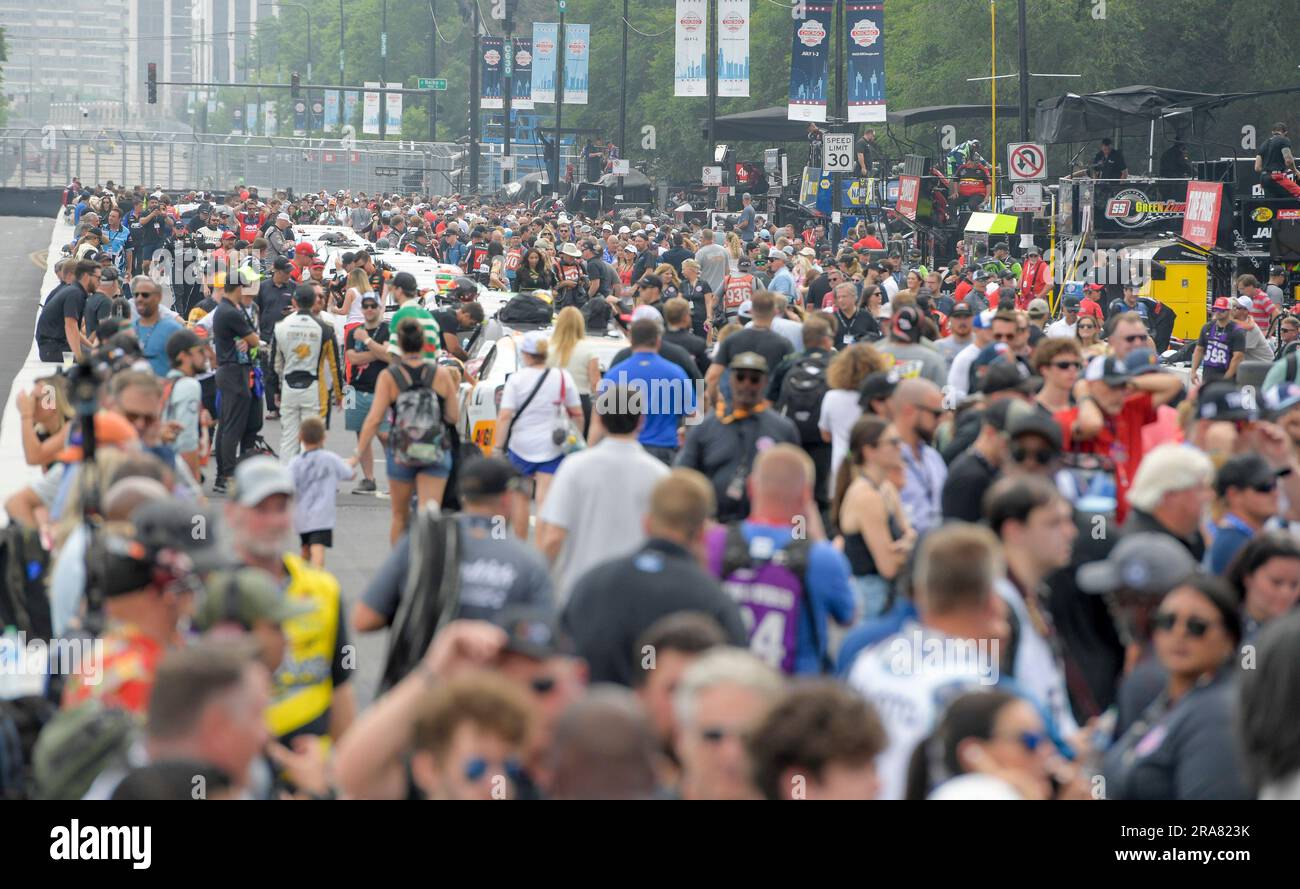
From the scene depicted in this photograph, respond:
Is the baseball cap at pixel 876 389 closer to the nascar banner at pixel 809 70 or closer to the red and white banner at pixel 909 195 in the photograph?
the red and white banner at pixel 909 195

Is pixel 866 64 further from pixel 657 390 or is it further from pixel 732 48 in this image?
pixel 657 390

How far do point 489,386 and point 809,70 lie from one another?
26.5 m

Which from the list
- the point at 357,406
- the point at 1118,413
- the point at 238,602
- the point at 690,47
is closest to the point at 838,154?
the point at 690,47

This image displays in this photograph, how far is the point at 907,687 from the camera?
5.18m

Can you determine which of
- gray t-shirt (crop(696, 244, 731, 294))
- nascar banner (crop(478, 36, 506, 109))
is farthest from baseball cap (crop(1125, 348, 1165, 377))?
nascar banner (crop(478, 36, 506, 109))

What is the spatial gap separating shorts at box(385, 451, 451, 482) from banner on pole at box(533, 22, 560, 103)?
45.8m

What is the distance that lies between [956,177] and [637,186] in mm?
16527

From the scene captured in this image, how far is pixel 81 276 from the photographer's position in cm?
1836

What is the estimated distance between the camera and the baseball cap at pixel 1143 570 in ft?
19.9

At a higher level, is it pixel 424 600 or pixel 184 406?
pixel 184 406

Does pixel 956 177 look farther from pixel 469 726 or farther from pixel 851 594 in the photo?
pixel 469 726

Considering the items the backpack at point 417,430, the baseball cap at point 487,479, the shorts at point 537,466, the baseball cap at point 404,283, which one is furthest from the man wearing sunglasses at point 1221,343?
the baseball cap at point 487,479

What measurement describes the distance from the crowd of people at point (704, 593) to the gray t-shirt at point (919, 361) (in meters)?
0.03

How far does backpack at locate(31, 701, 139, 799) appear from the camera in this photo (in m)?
4.69
